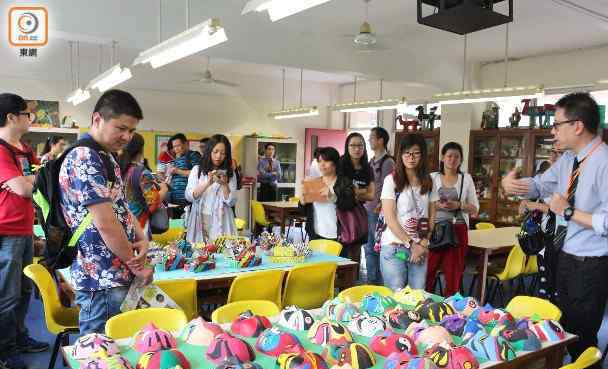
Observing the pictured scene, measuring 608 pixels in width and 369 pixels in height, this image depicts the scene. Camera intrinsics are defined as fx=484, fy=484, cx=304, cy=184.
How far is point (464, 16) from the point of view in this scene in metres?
3.05

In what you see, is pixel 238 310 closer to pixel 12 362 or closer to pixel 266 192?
pixel 12 362

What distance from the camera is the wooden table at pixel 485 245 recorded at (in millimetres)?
4605

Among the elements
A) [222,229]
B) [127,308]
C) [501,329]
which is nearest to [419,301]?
[501,329]

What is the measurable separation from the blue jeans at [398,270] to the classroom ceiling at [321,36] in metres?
3.20

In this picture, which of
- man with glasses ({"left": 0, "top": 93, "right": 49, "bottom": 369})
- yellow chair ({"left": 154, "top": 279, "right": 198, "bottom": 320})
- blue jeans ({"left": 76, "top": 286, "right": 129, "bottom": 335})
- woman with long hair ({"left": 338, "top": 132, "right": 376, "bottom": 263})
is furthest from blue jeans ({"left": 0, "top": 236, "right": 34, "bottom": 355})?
woman with long hair ({"left": 338, "top": 132, "right": 376, "bottom": 263})

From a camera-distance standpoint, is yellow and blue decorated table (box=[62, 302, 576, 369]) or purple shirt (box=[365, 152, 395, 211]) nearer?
yellow and blue decorated table (box=[62, 302, 576, 369])

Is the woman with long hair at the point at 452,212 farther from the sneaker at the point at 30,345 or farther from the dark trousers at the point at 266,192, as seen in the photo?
the dark trousers at the point at 266,192

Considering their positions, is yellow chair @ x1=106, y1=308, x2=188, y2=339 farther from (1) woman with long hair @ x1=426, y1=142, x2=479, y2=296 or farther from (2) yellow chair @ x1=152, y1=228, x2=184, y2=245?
(1) woman with long hair @ x1=426, y1=142, x2=479, y2=296

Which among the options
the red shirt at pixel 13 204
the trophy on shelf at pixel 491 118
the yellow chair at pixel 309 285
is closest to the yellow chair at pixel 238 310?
the yellow chair at pixel 309 285

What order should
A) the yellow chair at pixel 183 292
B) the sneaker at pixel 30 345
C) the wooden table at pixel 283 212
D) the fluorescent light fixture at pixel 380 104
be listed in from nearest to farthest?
the yellow chair at pixel 183 292 < the sneaker at pixel 30 345 < the fluorescent light fixture at pixel 380 104 < the wooden table at pixel 283 212

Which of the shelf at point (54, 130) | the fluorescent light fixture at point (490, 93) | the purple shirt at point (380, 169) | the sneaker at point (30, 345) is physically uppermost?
the fluorescent light fixture at point (490, 93)

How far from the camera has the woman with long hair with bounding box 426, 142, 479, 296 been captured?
163 inches

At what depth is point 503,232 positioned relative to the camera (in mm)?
5594

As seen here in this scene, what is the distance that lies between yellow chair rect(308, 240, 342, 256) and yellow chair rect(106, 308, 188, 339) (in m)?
1.84
